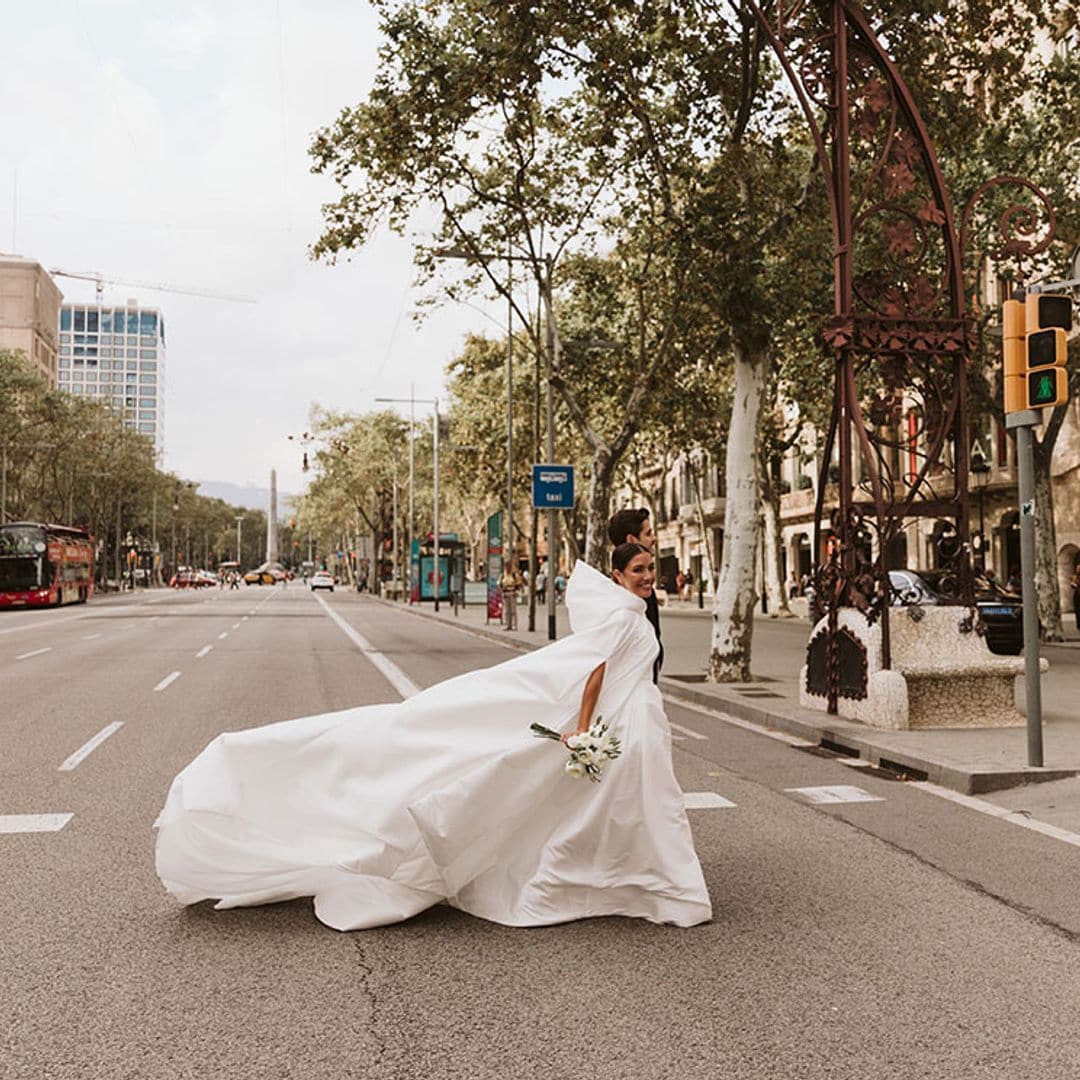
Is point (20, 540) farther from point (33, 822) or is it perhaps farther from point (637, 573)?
point (637, 573)

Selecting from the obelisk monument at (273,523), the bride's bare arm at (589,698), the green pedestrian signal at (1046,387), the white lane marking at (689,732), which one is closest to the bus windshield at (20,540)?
the white lane marking at (689,732)

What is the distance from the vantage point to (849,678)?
11.8 meters

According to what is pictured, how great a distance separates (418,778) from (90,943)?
1.38 metres

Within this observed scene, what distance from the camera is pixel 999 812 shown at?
769 cm

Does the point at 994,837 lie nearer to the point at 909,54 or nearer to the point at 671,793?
the point at 671,793

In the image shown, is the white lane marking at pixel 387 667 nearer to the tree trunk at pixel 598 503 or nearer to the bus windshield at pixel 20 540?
the tree trunk at pixel 598 503

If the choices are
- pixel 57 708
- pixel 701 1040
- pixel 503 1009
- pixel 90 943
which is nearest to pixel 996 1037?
pixel 701 1040

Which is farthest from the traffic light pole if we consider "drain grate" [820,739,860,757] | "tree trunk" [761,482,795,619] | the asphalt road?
"tree trunk" [761,482,795,619]

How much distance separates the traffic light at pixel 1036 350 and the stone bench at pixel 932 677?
10.1 ft

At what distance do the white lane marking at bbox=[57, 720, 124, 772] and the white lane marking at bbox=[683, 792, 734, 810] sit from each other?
174 inches

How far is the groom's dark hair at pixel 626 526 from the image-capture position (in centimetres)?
591

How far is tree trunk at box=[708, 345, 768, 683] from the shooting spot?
15.5m

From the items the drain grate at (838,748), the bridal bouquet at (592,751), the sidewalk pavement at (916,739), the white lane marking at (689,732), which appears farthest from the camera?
the white lane marking at (689,732)

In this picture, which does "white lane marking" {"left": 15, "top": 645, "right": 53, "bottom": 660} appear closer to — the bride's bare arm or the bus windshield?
the bride's bare arm
